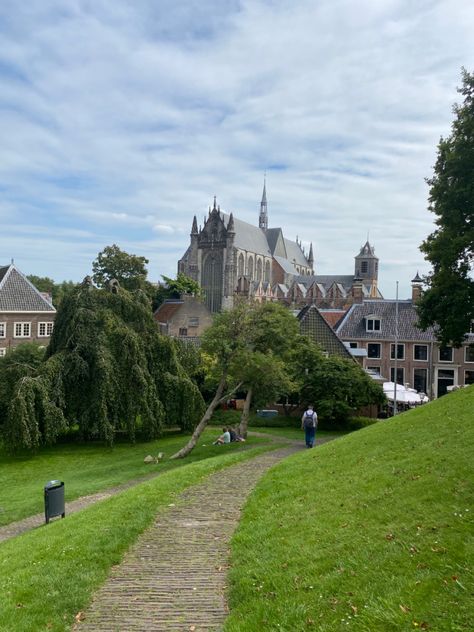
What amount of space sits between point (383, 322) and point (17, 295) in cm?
3516

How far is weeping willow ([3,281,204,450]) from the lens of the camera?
28984 millimetres

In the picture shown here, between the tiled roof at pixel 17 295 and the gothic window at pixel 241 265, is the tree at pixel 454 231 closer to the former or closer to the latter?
the tiled roof at pixel 17 295

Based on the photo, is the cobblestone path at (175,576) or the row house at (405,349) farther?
the row house at (405,349)

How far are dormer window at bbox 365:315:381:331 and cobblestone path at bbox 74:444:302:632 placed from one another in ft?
133

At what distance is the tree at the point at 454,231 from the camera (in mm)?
26531

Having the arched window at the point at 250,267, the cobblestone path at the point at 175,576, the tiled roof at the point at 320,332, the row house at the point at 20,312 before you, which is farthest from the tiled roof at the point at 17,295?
the arched window at the point at 250,267

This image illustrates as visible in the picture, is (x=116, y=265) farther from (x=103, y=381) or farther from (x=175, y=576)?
(x=175, y=576)

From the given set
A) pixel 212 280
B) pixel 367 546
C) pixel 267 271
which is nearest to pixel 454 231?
pixel 367 546

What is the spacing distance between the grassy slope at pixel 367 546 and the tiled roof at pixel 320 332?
27123mm

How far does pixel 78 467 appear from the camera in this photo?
27.5 metres

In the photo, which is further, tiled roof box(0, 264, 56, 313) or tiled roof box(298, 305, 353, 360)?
tiled roof box(0, 264, 56, 313)

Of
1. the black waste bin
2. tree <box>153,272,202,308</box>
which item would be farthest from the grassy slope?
tree <box>153,272,202,308</box>

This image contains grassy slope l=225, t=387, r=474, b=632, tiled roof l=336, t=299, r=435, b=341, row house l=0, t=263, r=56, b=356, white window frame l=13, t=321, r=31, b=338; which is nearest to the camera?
grassy slope l=225, t=387, r=474, b=632

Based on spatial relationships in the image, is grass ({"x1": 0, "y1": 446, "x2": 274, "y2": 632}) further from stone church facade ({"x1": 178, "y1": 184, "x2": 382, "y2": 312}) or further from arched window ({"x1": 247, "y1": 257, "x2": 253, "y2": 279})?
arched window ({"x1": 247, "y1": 257, "x2": 253, "y2": 279})
